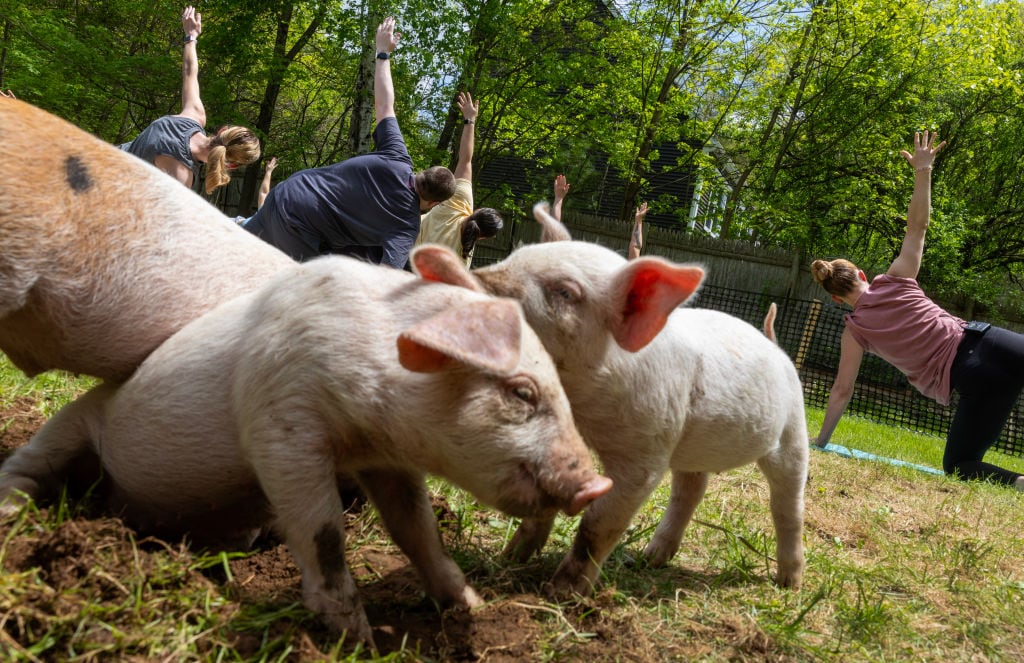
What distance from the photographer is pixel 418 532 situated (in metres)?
2.80

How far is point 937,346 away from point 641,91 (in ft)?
48.5

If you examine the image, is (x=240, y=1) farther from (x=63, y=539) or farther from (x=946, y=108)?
(x=946, y=108)

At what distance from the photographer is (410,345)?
7.48 ft

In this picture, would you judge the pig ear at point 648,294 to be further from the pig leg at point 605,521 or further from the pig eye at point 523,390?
the pig eye at point 523,390

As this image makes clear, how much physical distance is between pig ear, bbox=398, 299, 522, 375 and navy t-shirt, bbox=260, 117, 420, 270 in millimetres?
4307

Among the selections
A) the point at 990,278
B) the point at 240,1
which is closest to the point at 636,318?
the point at 240,1

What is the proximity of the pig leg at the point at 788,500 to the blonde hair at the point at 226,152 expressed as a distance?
457cm

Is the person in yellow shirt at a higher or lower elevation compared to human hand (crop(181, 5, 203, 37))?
lower

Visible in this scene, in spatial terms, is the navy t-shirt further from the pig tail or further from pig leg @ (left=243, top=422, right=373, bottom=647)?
pig leg @ (left=243, top=422, right=373, bottom=647)

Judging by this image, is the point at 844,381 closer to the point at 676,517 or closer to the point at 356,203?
the point at 676,517

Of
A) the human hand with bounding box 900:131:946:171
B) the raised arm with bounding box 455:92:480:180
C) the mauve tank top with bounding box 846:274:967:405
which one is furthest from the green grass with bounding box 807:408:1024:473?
the raised arm with bounding box 455:92:480:180

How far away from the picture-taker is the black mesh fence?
51.5 feet

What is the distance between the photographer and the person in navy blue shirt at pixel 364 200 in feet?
21.2

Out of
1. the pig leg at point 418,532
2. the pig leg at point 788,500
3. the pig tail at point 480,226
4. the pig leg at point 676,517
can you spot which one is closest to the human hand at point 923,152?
the pig leg at point 788,500
